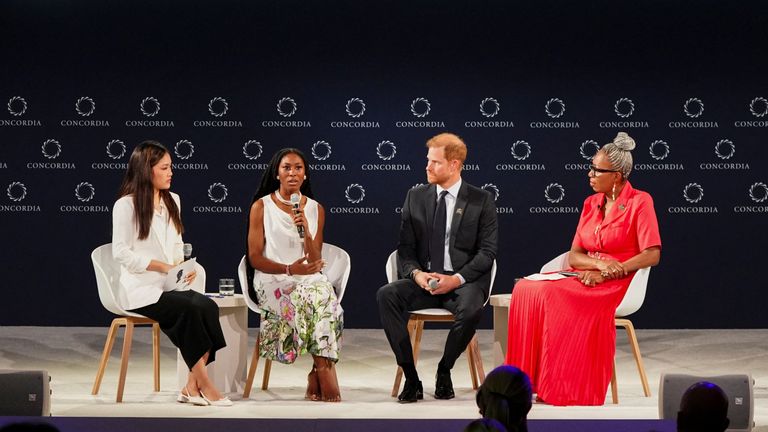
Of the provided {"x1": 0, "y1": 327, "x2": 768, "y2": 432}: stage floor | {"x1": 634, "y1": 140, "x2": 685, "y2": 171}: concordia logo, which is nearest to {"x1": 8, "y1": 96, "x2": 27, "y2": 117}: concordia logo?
{"x1": 0, "y1": 327, "x2": 768, "y2": 432}: stage floor

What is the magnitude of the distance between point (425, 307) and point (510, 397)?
3209 millimetres

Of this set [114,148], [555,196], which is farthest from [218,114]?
[555,196]

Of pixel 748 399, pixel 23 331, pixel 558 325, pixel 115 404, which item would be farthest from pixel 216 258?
pixel 748 399

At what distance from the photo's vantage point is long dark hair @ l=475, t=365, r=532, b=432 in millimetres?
1896

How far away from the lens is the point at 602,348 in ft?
15.8

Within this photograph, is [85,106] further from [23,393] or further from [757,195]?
[757,195]

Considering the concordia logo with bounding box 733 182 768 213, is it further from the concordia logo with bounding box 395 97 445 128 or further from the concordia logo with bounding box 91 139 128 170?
the concordia logo with bounding box 91 139 128 170

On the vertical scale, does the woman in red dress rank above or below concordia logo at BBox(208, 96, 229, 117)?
below

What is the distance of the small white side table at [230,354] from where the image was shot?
16.9ft

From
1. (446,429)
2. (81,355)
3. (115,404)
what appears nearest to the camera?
(446,429)

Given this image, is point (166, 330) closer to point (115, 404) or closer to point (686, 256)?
point (115, 404)

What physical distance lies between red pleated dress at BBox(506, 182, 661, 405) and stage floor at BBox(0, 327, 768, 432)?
16 centimetres

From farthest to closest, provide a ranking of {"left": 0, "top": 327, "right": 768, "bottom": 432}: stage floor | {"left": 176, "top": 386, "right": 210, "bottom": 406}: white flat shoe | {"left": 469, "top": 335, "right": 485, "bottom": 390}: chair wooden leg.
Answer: {"left": 469, "top": 335, "right": 485, "bottom": 390}: chair wooden leg
{"left": 176, "top": 386, "right": 210, "bottom": 406}: white flat shoe
{"left": 0, "top": 327, "right": 768, "bottom": 432}: stage floor

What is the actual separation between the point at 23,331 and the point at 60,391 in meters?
2.82
